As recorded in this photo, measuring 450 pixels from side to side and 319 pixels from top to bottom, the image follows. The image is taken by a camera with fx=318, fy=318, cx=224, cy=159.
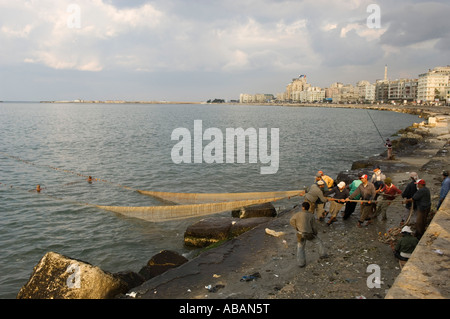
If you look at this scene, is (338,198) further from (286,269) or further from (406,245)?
(286,269)

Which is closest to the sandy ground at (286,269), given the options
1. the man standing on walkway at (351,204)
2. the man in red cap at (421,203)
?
the man standing on walkway at (351,204)

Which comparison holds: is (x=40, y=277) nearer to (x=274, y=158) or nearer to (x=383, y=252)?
(x=383, y=252)

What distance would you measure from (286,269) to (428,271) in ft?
11.7

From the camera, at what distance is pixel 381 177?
42.8 ft

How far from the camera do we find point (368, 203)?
11.6 metres

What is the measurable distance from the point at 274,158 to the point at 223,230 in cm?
2304

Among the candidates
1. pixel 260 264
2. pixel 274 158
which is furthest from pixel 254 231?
pixel 274 158

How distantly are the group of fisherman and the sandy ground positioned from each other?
0.45 m

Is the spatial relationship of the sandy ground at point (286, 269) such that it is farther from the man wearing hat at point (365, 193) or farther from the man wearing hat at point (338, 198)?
the man wearing hat at point (365, 193)

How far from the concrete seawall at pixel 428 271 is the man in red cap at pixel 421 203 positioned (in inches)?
31.2

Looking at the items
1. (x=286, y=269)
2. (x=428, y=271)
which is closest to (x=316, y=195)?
(x=286, y=269)

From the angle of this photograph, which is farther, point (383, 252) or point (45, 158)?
point (45, 158)

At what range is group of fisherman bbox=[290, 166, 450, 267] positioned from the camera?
8.71m
